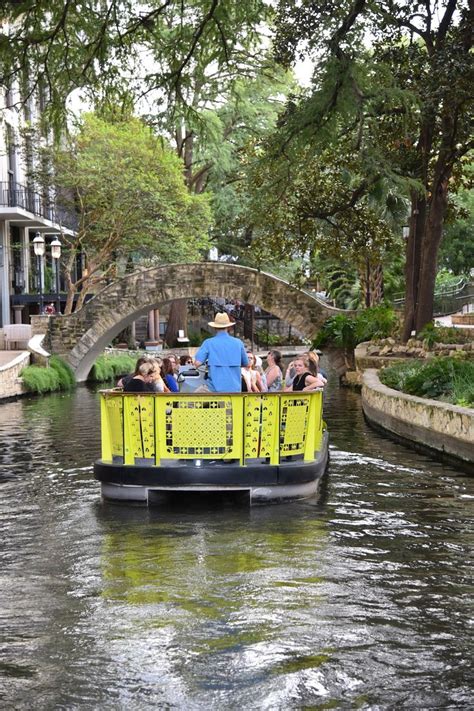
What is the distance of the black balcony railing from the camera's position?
39.6m

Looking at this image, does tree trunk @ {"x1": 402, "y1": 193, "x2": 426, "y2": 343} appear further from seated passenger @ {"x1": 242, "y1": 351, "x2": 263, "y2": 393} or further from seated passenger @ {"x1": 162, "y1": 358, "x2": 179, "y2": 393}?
seated passenger @ {"x1": 242, "y1": 351, "x2": 263, "y2": 393}

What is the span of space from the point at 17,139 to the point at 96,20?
28.7 metres

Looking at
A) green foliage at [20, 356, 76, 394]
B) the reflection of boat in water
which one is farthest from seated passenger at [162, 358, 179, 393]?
green foliage at [20, 356, 76, 394]

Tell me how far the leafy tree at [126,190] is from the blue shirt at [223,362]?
24584 mm

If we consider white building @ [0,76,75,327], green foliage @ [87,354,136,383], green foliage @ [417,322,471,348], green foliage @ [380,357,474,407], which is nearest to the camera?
green foliage @ [380,357,474,407]

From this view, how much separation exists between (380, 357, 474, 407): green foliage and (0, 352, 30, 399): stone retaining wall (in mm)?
11566

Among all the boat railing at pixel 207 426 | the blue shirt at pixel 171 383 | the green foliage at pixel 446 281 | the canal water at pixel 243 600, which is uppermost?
the green foliage at pixel 446 281

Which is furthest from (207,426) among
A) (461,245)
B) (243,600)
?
(461,245)

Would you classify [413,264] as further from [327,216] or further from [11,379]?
[11,379]

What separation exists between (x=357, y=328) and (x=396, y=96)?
1570 cm

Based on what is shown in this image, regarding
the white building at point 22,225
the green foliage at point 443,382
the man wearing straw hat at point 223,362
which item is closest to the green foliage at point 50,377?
the white building at point 22,225

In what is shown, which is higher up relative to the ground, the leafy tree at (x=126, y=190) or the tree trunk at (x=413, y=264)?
the leafy tree at (x=126, y=190)

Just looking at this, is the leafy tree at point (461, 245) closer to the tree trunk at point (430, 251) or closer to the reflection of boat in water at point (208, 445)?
the tree trunk at point (430, 251)

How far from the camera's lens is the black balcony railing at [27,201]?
39.6m
